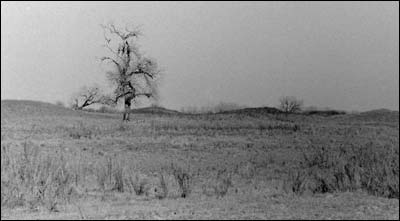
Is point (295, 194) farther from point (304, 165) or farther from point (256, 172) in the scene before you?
point (304, 165)

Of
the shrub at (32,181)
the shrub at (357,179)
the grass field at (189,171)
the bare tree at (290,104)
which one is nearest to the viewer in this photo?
the grass field at (189,171)

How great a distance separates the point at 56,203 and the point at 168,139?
16.7 m

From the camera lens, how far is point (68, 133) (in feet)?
Answer: 95.3

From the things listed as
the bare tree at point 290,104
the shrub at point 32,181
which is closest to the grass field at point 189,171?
the shrub at point 32,181

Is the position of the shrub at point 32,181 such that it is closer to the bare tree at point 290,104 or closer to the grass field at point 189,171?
the grass field at point 189,171

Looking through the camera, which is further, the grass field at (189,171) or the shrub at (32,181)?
the shrub at (32,181)

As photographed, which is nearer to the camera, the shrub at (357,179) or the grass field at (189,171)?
the grass field at (189,171)

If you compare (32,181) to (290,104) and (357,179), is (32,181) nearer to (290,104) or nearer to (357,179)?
(357,179)

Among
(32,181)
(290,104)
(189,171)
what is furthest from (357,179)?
(290,104)

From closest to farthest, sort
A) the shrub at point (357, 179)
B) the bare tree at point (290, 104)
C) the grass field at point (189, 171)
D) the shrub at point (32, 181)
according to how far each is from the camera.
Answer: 1. the grass field at point (189, 171)
2. the shrub at point (32, 181)
3. the shrub at point (357, 179)
4. the bare tree at point (290, 104)

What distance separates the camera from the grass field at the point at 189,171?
13.0 meters

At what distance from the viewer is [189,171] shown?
20.1 meters

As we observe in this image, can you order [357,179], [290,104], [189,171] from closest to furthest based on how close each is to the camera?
[357,179] < [189,171] < [290,104]

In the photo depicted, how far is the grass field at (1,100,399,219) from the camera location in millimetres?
13023
